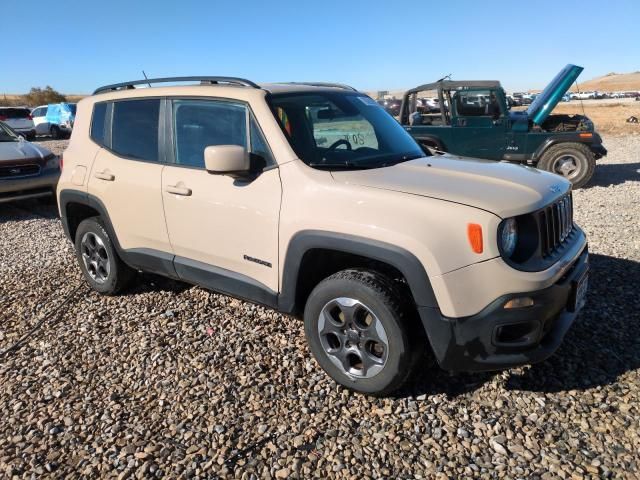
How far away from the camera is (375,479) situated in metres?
2.44

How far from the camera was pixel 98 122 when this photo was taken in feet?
14.5

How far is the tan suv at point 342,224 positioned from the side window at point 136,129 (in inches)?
0.6

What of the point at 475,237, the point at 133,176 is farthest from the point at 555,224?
the point at 133,176

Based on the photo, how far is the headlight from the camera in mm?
2523

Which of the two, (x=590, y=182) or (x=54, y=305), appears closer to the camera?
(x=54, y=305)

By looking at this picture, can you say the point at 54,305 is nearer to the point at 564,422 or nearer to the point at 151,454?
the point at 151,454

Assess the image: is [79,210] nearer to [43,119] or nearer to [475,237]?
[475,237]

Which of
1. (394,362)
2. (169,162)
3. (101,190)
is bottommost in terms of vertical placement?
(394,362)

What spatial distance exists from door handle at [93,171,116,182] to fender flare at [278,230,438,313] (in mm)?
1926

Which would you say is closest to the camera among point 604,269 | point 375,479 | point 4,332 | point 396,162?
point 375,479

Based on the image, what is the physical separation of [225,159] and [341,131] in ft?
3.52

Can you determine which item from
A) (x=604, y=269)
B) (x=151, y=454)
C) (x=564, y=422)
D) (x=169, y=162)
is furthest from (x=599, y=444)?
(x=169, y=162)

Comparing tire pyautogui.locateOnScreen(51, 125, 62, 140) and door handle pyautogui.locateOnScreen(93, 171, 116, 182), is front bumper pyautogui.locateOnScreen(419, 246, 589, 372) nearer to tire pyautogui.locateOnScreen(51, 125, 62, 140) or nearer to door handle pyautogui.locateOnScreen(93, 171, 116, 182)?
door handle pyautogui.locateOnScreen(93, 171, 116, 182)

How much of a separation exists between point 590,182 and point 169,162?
985cm
